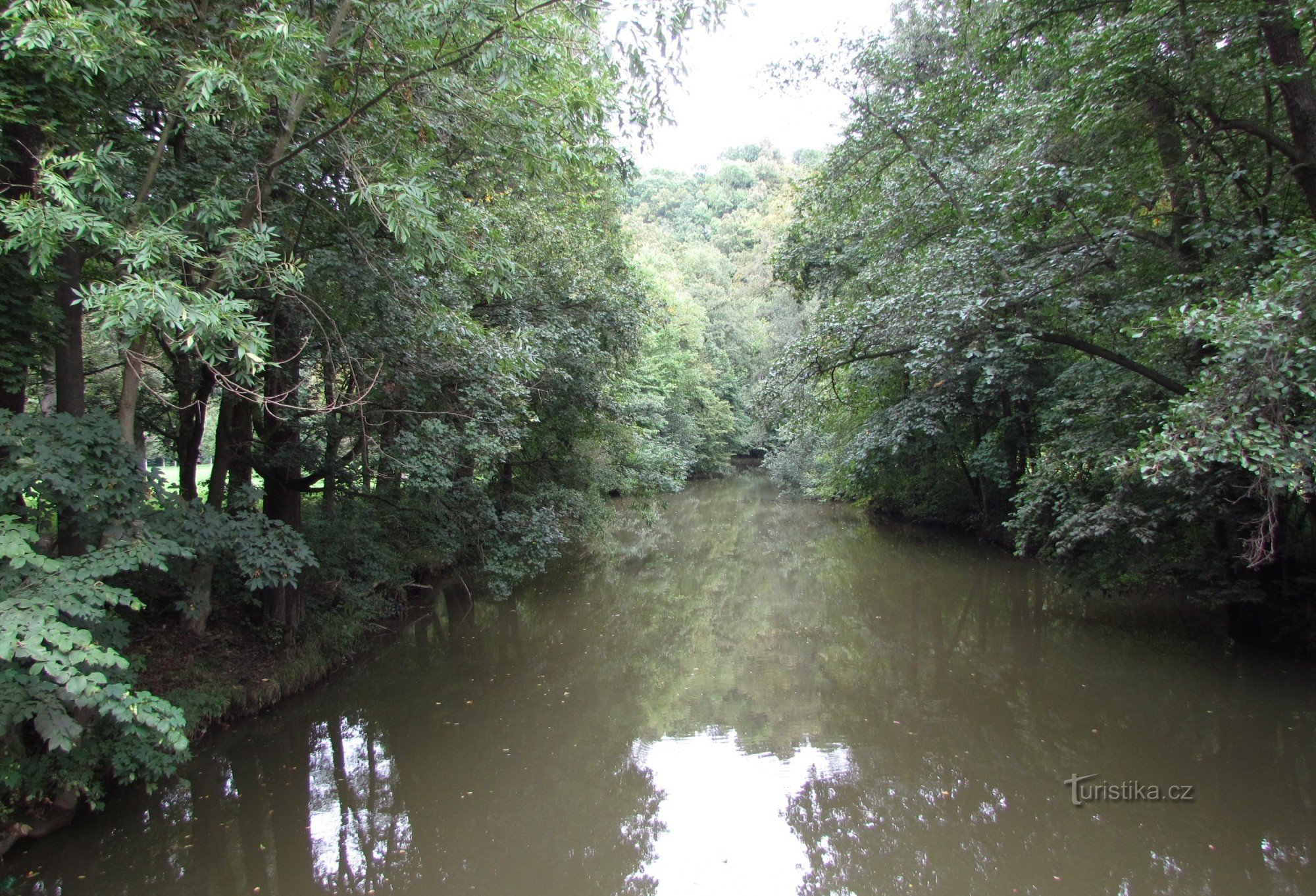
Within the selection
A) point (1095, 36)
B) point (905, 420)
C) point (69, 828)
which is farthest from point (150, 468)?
point (905, 420)

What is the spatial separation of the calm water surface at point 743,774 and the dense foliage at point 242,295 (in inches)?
38.0

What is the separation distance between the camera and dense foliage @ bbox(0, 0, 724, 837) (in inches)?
148

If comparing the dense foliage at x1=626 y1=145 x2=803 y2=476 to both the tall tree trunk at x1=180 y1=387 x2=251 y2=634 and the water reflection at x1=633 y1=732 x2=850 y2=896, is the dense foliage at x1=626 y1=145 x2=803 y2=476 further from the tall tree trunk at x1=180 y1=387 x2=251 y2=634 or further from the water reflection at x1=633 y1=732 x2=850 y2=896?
the tall tree trunk at x1=180 y1=387 x2=251 y2=634

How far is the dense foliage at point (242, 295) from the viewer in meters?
3.77

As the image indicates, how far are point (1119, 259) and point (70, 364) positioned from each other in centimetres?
889

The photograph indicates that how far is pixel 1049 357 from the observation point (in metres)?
10.4

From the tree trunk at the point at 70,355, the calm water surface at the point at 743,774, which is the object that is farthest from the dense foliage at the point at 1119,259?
the tree trunk at the point at 70,355

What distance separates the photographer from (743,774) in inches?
229

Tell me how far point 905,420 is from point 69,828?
1130 cm

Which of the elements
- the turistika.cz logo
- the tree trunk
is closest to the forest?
the tree trunk

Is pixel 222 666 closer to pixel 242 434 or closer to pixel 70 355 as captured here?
pixel 242 434

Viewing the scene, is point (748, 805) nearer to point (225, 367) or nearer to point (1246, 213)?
point (225, 367)

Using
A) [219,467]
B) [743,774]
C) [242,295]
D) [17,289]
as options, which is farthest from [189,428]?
[743,774]

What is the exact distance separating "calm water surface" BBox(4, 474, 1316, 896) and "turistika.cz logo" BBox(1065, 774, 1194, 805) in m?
0.07
